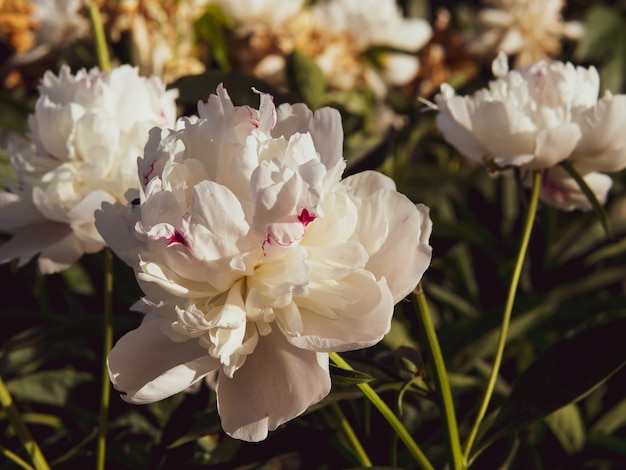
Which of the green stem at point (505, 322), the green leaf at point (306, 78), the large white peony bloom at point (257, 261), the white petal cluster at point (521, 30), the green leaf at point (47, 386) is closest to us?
the large white peony bloom at point (257, 261)

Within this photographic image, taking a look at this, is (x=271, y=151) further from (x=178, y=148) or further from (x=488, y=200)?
(x=488, y=200)

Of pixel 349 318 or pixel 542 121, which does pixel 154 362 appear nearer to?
pixel 349 318

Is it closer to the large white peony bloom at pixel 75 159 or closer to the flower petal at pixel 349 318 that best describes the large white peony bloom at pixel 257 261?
the flower petal at pixel 349 318

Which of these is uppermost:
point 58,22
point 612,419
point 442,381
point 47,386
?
point 442,381

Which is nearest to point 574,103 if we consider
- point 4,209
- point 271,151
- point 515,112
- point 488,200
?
point 515,112

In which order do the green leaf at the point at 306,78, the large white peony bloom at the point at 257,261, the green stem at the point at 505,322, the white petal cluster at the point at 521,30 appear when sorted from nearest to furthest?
the large white peony bloom at the point at 257,261
the green stem at the point at 505,322
the green leaf at the point at 306,78
the white petal cluster at the point at 521,30

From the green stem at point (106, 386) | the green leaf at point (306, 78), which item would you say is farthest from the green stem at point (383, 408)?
the green leaf at point (306, 78)

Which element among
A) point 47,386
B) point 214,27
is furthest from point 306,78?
point 47,386

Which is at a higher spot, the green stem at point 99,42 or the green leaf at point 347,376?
the green leaf at point 347,376
